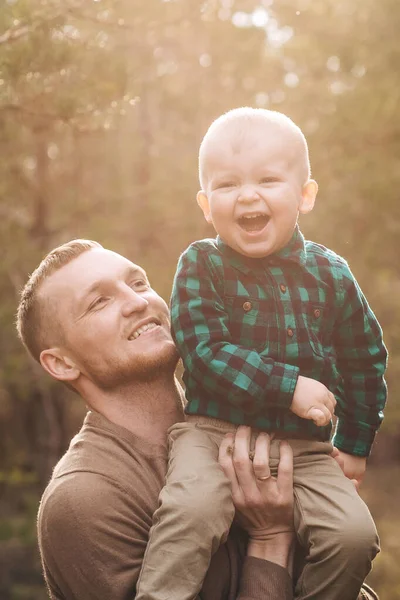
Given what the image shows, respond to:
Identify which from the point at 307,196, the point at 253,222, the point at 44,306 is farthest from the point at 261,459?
the point at 44,306

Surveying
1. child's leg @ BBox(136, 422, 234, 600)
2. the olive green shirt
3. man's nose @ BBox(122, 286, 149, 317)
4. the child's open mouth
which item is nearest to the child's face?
the child's open mouth

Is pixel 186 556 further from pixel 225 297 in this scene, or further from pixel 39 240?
pixel 39 240

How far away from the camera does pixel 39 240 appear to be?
10.0 meters

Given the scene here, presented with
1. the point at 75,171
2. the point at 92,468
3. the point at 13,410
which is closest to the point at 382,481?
the point at 13,410

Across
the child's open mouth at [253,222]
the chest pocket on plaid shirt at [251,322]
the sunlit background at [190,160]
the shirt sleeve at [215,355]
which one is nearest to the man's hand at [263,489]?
the shirt sleeve at [215,355]

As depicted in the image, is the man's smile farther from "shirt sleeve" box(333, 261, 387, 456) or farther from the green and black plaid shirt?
"shirt sleeve" box(333, 261, 387, 456)

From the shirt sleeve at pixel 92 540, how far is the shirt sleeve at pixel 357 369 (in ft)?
2.52

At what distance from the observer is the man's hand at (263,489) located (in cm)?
227

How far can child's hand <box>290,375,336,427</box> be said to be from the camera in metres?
2.20

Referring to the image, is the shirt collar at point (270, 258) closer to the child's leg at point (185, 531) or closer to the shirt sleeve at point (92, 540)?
the child's leg at point (185, 531)

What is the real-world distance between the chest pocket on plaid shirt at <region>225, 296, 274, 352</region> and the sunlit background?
14.9ft

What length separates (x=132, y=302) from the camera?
2.62 meters

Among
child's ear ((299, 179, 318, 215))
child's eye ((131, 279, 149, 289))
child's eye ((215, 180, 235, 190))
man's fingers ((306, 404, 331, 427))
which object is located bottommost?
man's fingers ((306, 404, 331, 427))

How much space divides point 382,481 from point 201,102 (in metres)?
8.18
